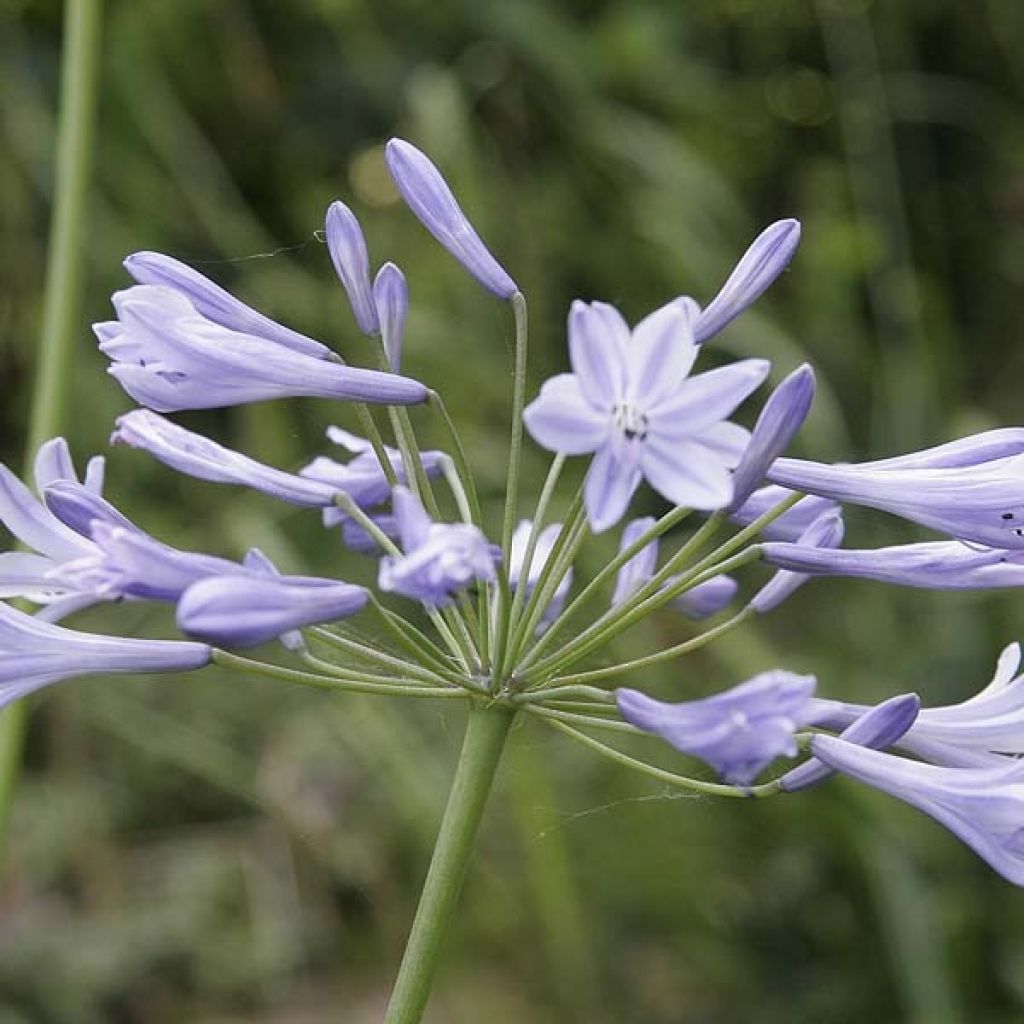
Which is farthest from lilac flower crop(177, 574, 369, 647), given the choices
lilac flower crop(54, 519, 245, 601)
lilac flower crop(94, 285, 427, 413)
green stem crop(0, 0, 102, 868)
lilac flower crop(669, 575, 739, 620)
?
green stem crop(0, 0, 102, 868)

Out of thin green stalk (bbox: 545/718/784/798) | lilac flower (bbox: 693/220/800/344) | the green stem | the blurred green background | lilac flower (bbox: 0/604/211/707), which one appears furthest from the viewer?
the blurred green background

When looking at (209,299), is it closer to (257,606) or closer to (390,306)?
(390,306)

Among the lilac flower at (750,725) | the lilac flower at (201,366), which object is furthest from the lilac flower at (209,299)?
the lilac flower at (750,725)

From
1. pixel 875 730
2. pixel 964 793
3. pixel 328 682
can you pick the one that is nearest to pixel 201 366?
pixel 328 682

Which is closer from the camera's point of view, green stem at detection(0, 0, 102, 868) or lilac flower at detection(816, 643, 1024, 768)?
lilac flower at detection(816, 643, 1024, 768)

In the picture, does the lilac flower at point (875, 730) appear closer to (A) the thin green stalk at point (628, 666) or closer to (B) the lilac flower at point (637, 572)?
(A) the thin green stalk at point (628, 666)

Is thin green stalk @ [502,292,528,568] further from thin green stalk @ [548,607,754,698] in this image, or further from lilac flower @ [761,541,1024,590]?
lilac flower @ [761,541,1024,590]
